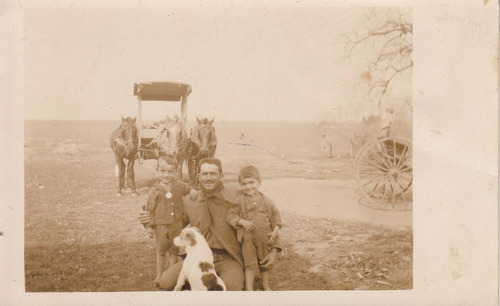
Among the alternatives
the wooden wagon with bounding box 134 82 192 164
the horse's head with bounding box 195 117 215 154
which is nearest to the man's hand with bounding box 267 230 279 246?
the horse's head with bounding box 195 117 215 154

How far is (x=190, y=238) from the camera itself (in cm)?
257

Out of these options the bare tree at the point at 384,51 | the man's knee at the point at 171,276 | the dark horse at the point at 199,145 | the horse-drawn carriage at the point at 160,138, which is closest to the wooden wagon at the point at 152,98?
the horse-drawn carriage at the point at 160,138

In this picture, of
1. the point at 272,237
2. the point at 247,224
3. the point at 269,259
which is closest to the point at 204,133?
the point at 247,224

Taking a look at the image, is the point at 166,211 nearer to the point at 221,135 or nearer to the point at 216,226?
the point at 216,226

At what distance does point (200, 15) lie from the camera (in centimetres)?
279

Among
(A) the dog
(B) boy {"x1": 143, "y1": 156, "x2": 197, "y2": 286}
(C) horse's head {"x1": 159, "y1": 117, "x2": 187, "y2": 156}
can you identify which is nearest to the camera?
(A) the dog

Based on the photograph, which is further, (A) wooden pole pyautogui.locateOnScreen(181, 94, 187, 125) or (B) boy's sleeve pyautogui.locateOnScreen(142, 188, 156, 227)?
(A) wooden pole pyautogui.locateOnScreen(181, 94, 187, 125)

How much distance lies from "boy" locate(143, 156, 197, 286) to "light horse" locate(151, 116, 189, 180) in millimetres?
78

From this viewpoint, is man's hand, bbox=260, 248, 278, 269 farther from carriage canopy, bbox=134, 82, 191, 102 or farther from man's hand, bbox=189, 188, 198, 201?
carriage canopy, bbox=134, 82, 191, 102

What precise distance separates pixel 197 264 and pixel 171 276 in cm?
22

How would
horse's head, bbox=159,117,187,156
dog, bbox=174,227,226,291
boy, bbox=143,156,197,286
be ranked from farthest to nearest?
horse's head, bbox=159,117,187,156 < boy, bbox=143,156,197,286 < dog, bbox=174,227,226,291

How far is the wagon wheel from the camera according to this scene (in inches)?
110

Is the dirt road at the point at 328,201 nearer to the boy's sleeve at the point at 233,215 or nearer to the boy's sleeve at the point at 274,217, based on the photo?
the boy's sleeve at the point at 274,217

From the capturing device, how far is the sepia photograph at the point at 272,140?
9.00 ft
